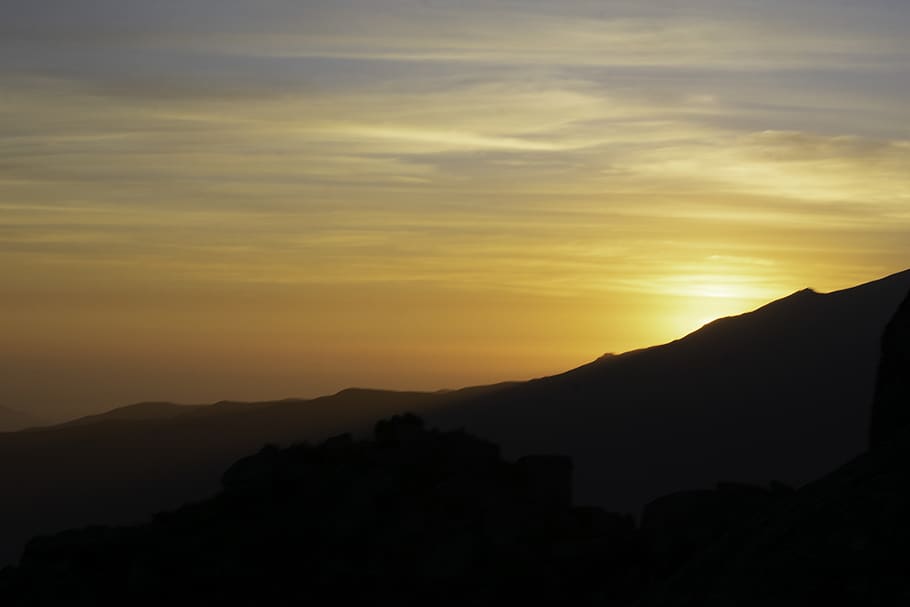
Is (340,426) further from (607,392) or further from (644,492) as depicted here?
(644,492)

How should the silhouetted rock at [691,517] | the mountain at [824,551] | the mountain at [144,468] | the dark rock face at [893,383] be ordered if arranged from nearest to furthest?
the mountain at [824,551] → the dark rock face at [893,383] → the silhouetted rock at [691,517] → the mountain at [144,468]

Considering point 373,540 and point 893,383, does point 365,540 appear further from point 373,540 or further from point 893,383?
point 893,383

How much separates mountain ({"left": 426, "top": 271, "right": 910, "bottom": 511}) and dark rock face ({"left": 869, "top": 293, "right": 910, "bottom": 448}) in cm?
8275

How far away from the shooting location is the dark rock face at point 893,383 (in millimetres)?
20375

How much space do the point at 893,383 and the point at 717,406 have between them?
371 ft

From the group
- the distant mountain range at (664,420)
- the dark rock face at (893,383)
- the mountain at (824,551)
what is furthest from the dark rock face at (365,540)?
the distant mountain range at (664,420)

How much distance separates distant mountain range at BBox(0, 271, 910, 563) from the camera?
375 feet

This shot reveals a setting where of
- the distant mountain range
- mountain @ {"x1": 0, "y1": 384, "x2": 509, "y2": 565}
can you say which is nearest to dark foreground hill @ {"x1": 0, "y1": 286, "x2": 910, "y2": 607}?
the distant mountain range

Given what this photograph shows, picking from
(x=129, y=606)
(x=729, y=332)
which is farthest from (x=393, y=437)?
(x=729, y=332)

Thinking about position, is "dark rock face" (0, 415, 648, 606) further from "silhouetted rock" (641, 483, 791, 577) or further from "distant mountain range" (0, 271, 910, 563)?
"distant mountain range" (0, 271, 910, 563)

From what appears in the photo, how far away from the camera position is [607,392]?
143875 millimetres

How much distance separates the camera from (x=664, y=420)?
131 metres

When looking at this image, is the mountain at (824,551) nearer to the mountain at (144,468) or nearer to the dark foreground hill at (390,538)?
the dark foreground hill at (390,538)

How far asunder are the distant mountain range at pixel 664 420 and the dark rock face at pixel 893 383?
274ft
